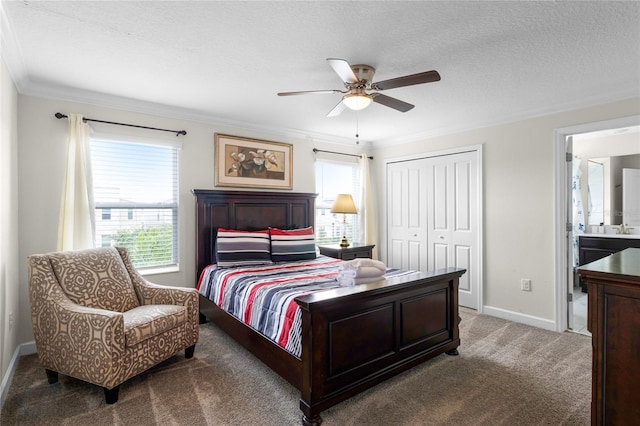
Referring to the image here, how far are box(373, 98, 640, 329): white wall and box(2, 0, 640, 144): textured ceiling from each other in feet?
0.94

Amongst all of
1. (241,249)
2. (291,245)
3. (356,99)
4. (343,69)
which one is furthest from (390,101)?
(241,249)

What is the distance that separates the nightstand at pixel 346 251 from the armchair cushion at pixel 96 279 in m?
2.44

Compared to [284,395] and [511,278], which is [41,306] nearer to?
[284,395]

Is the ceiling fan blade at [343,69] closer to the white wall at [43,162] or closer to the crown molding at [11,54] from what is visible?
the crown molding at [11,54]

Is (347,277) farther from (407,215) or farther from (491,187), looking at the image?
(407,215)

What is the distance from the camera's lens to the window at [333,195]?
5.10m

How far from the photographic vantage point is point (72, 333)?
2.26 meters

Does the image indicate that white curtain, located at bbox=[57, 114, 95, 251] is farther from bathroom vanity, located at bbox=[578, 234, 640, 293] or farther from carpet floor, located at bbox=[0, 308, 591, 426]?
bathroom vanity, located at bbox=[578, 234, 640, 293]

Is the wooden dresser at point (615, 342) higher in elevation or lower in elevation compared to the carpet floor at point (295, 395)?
higher

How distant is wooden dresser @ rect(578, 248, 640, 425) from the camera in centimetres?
151

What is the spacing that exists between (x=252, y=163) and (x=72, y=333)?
2685mm

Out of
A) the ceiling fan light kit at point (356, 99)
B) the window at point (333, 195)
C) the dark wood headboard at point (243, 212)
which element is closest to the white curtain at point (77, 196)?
the dark wood headboard at point (243, 212)

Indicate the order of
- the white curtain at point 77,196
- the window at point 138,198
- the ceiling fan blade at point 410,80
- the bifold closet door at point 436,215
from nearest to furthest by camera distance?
the ceiling fan blade at point 410,80 < the white curtain at point 77,196 < the window at point 138,198 < the bifold closet door at point 436,215

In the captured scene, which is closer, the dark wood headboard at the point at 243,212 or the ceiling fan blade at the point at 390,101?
the ceiling fan blade at the point at 390,101
